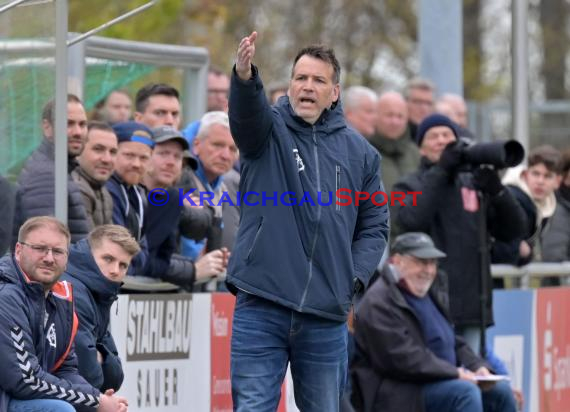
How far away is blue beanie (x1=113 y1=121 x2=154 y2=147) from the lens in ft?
Answer: 29.2

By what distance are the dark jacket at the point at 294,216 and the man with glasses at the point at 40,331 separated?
30.9 inches

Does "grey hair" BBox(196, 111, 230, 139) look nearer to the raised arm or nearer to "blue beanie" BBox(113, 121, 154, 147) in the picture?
"blue beanie" BBox(113, 121, 154, 147)

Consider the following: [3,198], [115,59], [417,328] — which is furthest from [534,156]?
[3,198]

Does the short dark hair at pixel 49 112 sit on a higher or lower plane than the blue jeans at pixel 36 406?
higher

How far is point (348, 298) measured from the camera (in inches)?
292

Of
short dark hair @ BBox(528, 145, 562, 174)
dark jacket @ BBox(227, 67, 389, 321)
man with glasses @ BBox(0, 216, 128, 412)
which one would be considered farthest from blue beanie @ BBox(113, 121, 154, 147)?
short dark hair @ BBox(528, 145, 562, 174)

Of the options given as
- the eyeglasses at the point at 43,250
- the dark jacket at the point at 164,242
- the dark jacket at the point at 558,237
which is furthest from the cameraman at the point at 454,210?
the eyeglasses at the point at 43,250

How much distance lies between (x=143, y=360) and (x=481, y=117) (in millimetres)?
9474

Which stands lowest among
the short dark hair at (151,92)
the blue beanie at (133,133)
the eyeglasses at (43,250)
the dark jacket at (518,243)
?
the eyeglasses at (43,250)

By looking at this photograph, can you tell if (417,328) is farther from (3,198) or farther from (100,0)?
(100,0)

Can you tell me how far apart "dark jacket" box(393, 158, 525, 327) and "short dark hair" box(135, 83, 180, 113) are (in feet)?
5.13

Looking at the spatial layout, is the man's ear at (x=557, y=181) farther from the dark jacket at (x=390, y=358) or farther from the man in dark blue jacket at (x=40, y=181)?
the man in dark blue jacket at (x=40, y=181)

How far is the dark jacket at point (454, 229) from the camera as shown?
10.2 metres

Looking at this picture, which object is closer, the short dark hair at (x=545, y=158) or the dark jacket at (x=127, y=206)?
the dark jacket at (x=127, y=206)
